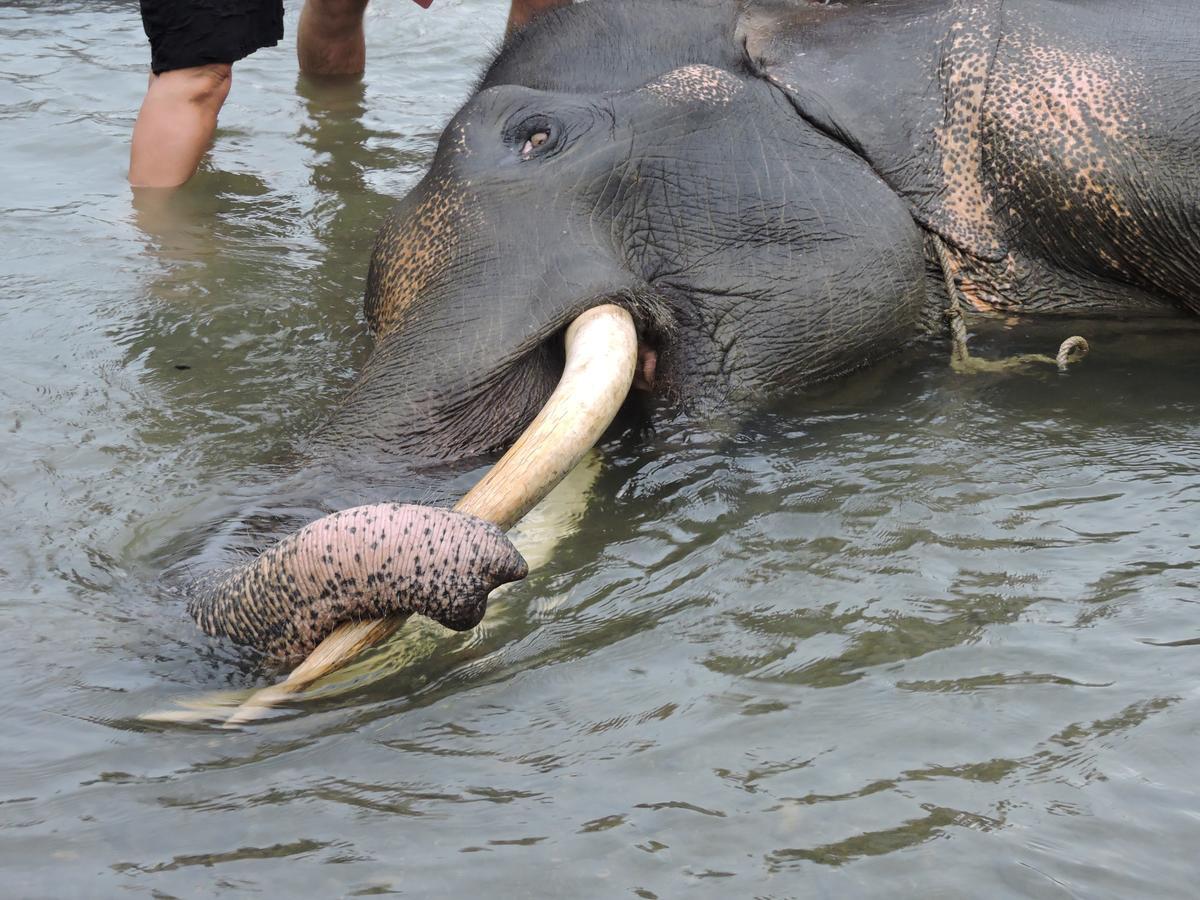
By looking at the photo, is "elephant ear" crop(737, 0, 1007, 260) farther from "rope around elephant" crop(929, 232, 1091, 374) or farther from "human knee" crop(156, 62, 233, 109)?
"human knee" crop(156, 62, 233, 109)

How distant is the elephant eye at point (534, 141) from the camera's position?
13.2 feet

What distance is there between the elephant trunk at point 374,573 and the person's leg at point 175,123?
335 centimetres

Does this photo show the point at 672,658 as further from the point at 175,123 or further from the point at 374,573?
the point at 175,123

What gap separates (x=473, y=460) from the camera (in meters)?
3.58

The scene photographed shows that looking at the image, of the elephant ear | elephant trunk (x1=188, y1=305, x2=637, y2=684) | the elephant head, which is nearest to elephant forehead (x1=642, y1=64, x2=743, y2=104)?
the elephant head

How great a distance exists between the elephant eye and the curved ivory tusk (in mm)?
591

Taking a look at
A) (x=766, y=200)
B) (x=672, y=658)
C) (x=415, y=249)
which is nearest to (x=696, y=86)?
(x=766, y=200)

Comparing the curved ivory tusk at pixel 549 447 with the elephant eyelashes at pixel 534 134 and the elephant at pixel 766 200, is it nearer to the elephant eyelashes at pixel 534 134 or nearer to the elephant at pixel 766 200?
the elephant at pixel 766 200

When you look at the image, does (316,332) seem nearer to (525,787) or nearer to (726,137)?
(726,137)

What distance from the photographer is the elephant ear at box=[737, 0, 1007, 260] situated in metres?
4.23

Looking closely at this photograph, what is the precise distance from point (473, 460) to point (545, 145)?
0.96m

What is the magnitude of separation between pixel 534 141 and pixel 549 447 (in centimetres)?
118

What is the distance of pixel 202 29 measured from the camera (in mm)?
5617

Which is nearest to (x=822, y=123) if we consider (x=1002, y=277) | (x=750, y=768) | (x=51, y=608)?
(x=1002, y=277)
